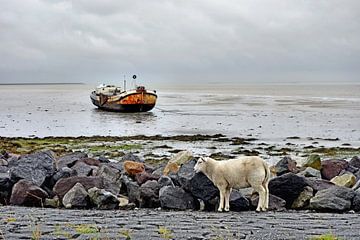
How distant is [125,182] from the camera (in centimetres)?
1292

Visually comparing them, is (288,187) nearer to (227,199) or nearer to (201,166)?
(227,199)

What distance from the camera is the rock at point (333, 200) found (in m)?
11.0

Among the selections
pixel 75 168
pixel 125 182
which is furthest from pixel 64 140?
pixel 125 182

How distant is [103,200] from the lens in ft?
38.1

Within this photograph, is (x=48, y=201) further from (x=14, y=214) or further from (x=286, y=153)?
(x=286, y=153)

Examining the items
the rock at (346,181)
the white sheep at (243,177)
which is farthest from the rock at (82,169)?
the rock at (346,181)

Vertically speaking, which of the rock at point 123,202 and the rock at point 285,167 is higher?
the rock at point 285,167

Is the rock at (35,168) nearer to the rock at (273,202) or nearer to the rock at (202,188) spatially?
the rock at (202,188)

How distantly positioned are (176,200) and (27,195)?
11.3 ft

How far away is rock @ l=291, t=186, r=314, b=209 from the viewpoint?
38.2ft

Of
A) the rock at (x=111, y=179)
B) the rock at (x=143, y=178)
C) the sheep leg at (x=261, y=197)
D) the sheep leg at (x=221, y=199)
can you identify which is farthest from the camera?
the rock at (x=143, y=178)

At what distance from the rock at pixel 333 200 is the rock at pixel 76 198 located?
16.6 feet

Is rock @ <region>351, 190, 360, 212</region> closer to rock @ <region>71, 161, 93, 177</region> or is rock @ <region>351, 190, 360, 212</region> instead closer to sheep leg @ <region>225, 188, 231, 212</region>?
sheep leg @ <region>225, 188, 231, 212</region>

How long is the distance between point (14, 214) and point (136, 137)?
29.8 meters
